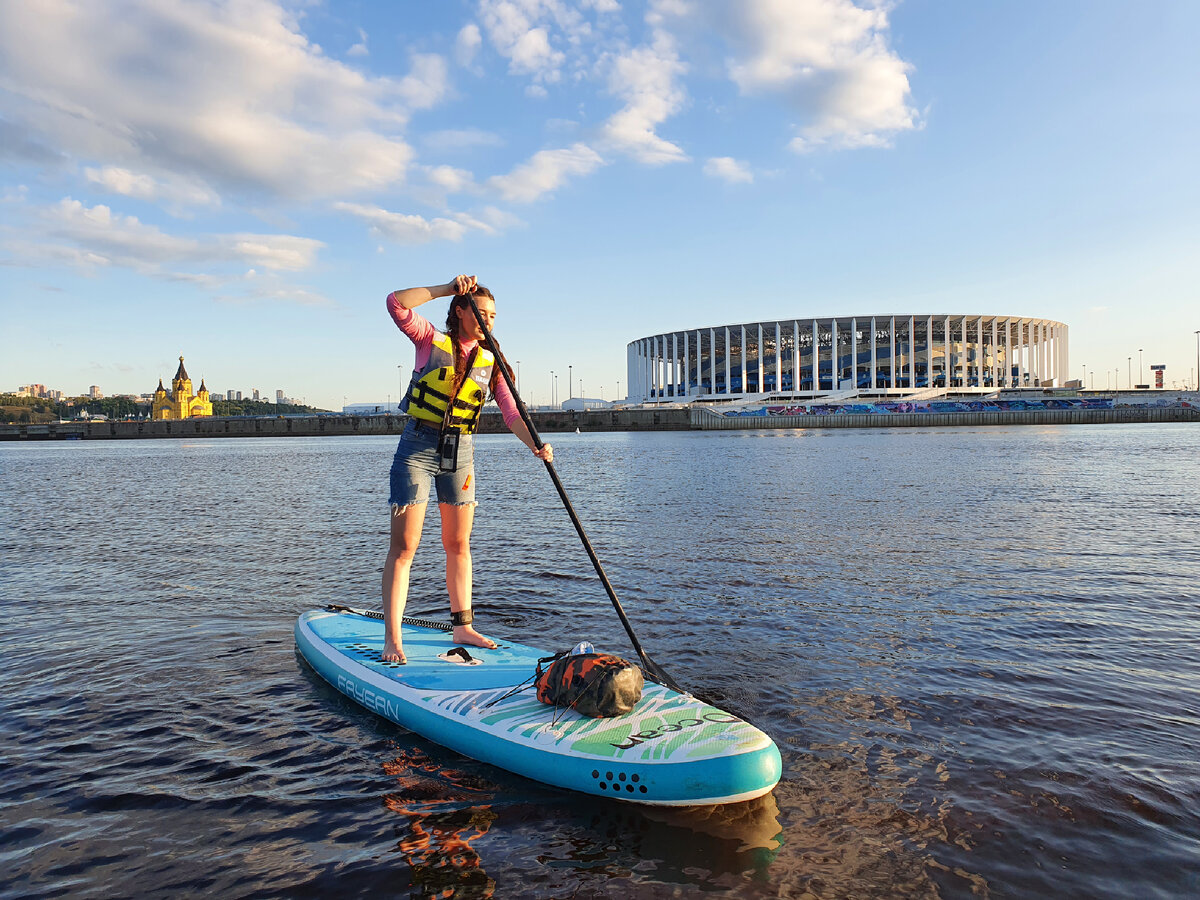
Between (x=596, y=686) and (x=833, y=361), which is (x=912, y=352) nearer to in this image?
(x=833, y=361)

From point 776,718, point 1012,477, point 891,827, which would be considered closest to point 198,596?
point 776,718

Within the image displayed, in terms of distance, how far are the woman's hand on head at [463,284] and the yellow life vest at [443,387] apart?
0.41 m

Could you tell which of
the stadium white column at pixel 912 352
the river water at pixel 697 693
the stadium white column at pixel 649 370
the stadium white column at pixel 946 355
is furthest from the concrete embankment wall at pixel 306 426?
the river water at pixel 697 693

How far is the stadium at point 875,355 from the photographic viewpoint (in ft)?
384

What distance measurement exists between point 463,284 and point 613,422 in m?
109

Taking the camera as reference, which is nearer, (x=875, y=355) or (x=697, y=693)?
(x=697, y=693)

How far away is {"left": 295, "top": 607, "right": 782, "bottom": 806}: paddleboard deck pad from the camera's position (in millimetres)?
3820

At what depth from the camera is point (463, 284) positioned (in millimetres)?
4898

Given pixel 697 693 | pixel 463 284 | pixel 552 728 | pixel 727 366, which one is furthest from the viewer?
pixel 727 366

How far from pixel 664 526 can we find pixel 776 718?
34.0ft

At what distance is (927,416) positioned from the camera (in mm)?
101500

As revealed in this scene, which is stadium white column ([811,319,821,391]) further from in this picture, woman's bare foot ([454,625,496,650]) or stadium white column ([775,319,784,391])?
woman's bare foot ([454,625,496,650])

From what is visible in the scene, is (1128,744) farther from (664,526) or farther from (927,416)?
(927,416)

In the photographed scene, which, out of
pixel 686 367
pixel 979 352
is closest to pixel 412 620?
pixel 686 367
